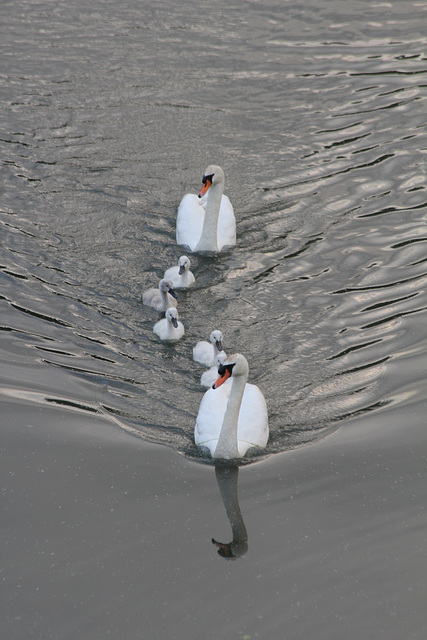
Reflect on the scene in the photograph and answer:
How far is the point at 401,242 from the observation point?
1213 centimetres

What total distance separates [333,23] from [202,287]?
31.1 ft

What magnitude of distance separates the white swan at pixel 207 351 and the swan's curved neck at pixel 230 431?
1.18m

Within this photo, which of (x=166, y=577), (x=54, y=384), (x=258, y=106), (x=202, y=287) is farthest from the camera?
(x=258, y=106)

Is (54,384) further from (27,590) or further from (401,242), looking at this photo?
(401,242)

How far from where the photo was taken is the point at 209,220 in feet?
39.2

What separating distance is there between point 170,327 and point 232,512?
282 centimetres

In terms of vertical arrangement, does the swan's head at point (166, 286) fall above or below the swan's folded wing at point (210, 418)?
above

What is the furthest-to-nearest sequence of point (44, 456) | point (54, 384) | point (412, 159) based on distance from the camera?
1. point (412, 159)
2. point (54, 384)
3. point (44, 456)

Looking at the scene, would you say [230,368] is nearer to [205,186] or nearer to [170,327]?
[170,327]

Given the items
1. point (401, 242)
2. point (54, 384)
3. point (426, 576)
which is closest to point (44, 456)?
point (54, 384)

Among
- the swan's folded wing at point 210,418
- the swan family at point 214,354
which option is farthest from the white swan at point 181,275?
the swan's folded wing at point 210,418

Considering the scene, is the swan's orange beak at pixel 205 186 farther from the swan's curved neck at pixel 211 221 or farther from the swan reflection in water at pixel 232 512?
the swan reflection in water at pixel 232 512

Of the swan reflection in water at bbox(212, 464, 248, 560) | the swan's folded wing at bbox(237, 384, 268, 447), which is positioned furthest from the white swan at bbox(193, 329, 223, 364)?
the swan reflection in water at bbox(212, 464, 248, 560)

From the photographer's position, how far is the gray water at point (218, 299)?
7078 millimetres
